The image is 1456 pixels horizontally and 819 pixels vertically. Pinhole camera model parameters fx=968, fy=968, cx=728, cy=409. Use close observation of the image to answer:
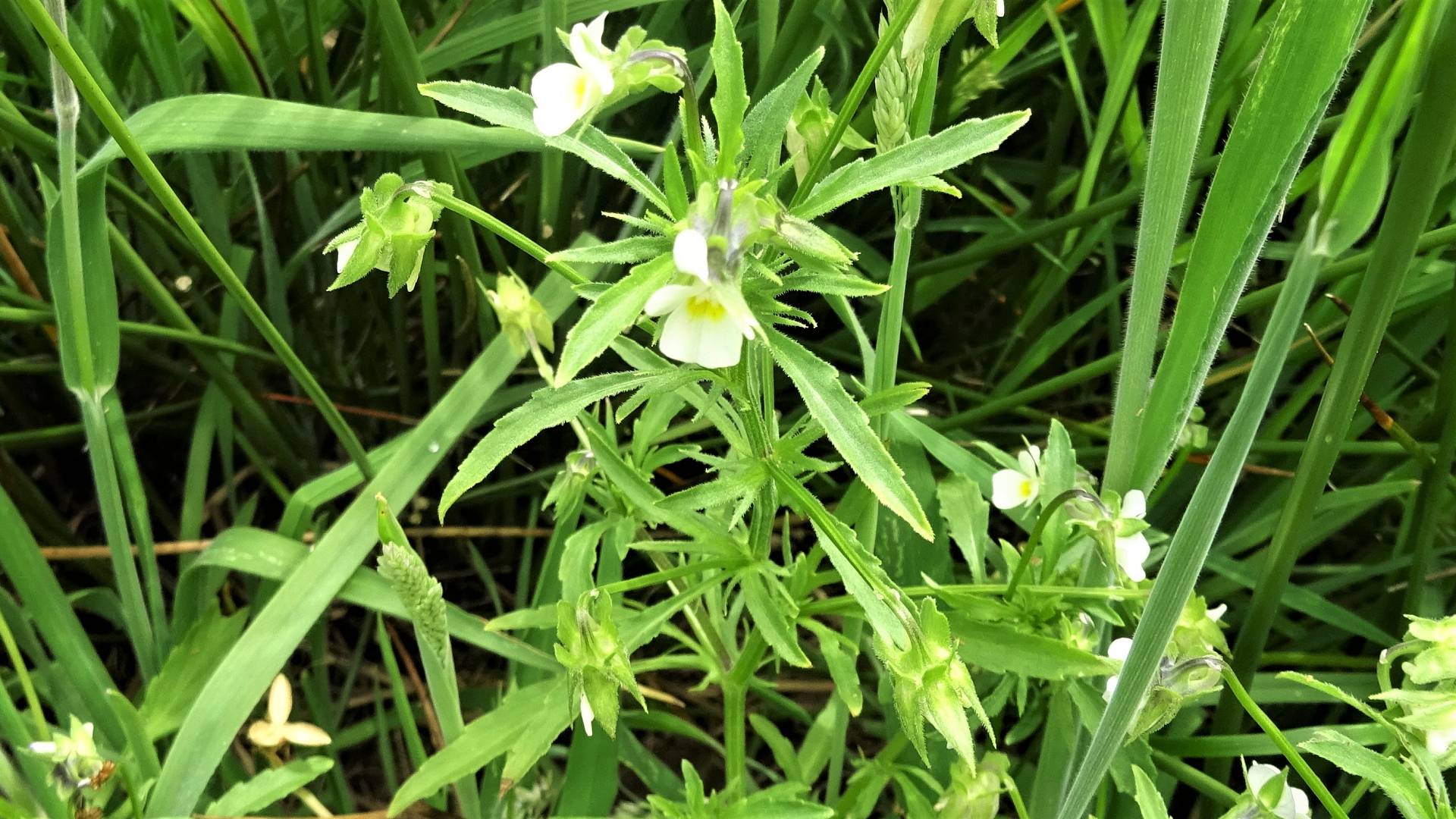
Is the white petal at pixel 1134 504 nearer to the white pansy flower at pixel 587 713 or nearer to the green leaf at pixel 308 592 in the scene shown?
the white pansy flower at pixel 587 713

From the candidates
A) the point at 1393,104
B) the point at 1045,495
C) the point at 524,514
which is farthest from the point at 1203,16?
the point at 524,514

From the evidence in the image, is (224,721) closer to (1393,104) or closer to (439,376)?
(439,376)

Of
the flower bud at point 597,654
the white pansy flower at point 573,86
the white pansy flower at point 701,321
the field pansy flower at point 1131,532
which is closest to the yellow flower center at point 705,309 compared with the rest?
the white pansy flower at point 701,321

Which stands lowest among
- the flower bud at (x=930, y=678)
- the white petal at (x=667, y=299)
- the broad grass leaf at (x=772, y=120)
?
the flower bud at (x=930, y=678)

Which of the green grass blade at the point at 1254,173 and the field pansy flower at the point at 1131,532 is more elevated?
the green grass blade at the point at 1254,173

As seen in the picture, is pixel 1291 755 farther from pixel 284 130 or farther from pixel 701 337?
pixel 284 130

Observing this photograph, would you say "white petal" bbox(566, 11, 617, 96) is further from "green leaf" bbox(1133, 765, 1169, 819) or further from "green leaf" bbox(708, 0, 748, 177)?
"green leaf" bbox(1133, 765, 1169, 819)
